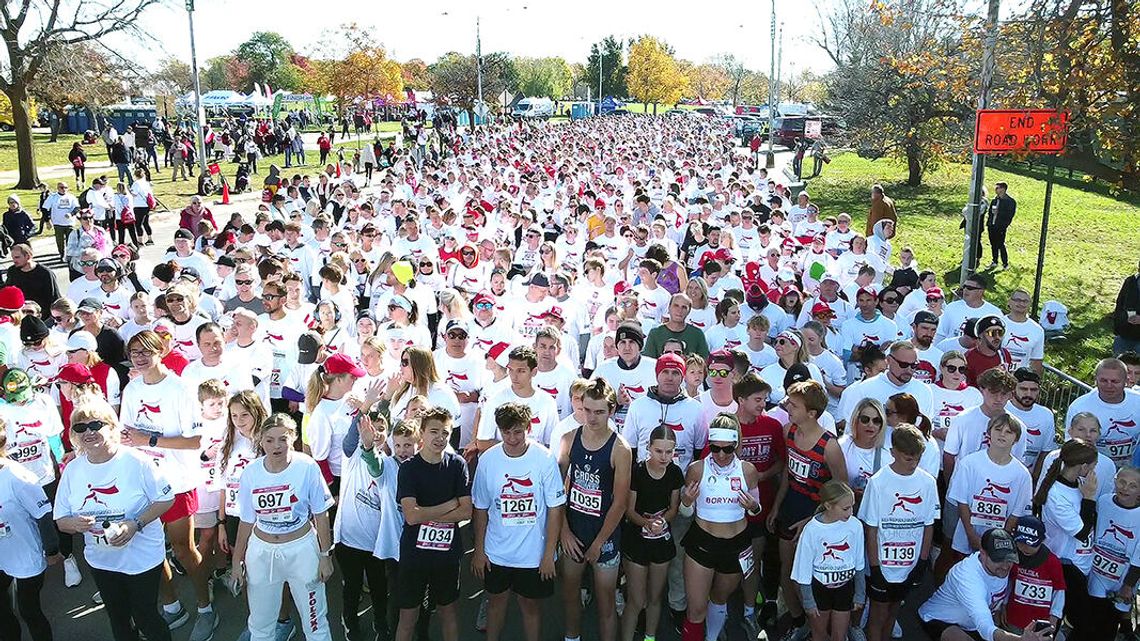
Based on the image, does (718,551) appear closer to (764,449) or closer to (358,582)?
(764,449)

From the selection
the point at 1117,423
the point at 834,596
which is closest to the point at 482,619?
the point at 834,596

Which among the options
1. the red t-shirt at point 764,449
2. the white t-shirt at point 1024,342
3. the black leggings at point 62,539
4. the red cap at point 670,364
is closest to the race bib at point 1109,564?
the red t-shirt at point 764,449

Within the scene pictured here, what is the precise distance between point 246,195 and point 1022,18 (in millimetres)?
25418

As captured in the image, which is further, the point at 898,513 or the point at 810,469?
the point at 810,469

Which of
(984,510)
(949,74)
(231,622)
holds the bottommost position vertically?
(231,622)

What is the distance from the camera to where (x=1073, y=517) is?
17.0 feet

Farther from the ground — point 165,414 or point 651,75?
point 651,75

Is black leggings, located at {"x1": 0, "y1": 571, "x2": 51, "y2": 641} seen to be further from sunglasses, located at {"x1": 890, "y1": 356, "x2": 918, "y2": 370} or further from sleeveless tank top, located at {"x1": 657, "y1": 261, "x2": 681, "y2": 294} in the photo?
sleeveless tank top, located at {"x1": 657, "y1": 261, "x2": 681, "y2": 294}

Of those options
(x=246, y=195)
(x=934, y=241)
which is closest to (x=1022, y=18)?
(x=934, y=241)

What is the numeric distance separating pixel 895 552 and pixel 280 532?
12.1 ft

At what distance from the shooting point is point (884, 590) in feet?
16.7

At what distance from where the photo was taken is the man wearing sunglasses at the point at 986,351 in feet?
23.6

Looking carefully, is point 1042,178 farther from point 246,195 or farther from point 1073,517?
point 1073,517

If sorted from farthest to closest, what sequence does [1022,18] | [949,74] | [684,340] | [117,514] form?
[949,74] < [1022,18] < [684,340] < [117,514]
